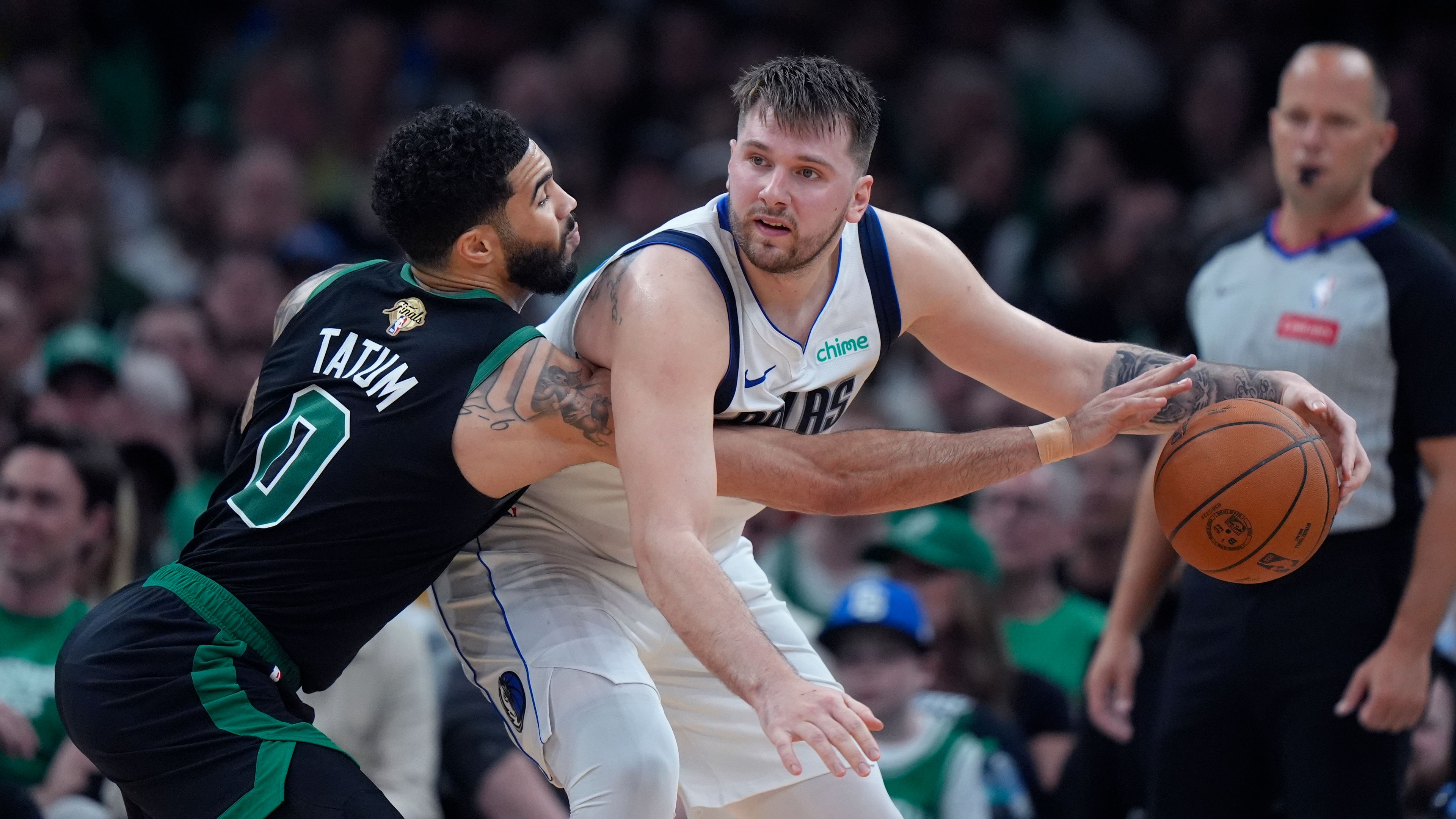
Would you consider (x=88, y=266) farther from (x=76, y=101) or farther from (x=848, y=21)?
(x=848, y=21)

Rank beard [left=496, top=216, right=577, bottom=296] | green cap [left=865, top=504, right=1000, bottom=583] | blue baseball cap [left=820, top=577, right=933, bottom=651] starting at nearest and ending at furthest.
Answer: beard [left=496, top=216, right=577, bottom=296]
blue baseball cap [left=820, top=577, right=933, bottom=651]
green cap [left=865, top=504, right=1000, bottom=583]

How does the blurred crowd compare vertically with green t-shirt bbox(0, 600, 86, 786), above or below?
above

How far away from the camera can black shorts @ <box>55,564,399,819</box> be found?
3555 mm

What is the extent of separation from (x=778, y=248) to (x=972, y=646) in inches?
117

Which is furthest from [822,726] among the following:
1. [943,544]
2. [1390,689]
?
[943,544]

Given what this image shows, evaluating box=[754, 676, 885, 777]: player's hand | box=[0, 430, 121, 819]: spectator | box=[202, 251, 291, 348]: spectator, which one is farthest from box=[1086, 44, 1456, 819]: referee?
box=[202, 251, 291, 348]: spectator

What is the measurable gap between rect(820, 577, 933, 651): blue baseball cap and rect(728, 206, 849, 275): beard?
229cm

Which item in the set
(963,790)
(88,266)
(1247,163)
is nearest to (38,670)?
(963,790)

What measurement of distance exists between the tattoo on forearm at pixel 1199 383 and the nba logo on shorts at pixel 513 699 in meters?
1.75

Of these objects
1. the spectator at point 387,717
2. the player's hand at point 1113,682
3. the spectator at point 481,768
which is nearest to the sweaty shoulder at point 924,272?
the player's hand at point 1113,682

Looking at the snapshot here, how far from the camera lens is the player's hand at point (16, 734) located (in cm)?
541

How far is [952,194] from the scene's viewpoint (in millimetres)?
10156

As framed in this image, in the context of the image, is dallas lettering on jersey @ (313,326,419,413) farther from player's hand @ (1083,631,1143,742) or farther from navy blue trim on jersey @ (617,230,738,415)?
player's hand @ (1083,631,1143,742)

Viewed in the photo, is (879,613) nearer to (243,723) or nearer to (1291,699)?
(1291,699)
